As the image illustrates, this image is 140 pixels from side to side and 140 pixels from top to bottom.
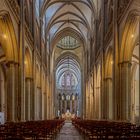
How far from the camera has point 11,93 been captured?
25641 mm

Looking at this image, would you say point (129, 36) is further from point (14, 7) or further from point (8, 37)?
point (8, 37)

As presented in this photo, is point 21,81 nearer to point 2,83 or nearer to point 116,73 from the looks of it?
point 116,73

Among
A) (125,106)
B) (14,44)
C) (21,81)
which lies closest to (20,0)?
(14,44)

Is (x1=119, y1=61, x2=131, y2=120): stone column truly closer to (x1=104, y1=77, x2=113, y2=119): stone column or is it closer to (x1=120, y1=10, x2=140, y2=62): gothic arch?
(x1=120, y1=10, x2=140, y2=62): gothic arch

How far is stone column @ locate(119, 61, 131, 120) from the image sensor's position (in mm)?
25203

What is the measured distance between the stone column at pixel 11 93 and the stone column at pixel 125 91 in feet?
28.2

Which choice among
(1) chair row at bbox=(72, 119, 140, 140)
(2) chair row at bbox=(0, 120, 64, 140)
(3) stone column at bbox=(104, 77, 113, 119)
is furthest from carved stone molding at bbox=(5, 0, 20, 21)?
(3) stone column at bbox=(104, 77, 113, 119)

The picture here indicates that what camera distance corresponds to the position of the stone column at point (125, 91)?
25.2 m

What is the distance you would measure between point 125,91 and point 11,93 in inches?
356

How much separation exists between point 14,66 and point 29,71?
31.4 ft

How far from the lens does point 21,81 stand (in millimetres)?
26812

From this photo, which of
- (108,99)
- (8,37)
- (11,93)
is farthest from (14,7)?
(108,99)

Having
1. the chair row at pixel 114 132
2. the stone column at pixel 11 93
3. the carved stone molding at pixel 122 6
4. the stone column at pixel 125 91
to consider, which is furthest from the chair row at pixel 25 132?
the carved stone molding at pixel 122 6

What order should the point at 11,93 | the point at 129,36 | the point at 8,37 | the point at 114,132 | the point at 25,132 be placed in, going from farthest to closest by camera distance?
the point at 11,93, the point at 8,37, the point at 129,36, the point at 25,132, the point at 114,132
